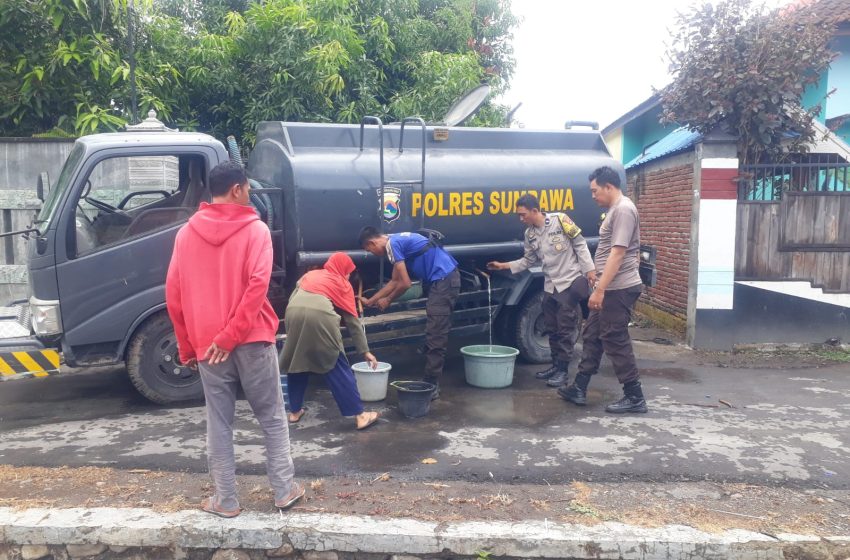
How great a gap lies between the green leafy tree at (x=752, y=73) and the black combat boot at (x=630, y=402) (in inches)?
145

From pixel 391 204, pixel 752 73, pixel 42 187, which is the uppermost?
pixel 752 73

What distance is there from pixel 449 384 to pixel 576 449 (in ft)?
6.44

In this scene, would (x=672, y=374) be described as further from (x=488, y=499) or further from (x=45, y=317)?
(x=45, y=317)

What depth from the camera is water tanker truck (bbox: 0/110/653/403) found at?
5125 mm

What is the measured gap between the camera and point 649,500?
3.76 metres

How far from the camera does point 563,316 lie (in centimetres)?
616

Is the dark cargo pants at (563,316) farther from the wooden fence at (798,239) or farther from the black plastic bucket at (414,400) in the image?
the wooden fence at (798,239)

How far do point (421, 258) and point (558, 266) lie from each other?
1.33 meters

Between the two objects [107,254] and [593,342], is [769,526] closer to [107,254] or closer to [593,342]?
[593,342]

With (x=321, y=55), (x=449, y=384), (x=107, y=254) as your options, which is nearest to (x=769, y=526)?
(x=449, y=384)

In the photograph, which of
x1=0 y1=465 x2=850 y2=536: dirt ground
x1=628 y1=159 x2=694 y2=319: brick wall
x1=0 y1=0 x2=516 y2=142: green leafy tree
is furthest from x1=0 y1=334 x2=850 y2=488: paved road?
x1=0 y1=0 x2=516 y2=142: green leafy tree

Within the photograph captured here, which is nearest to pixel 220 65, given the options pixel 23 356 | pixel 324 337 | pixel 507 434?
pixel 23 356

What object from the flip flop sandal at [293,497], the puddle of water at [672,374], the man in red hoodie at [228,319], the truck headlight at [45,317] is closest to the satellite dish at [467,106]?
the puddle of water at [672,374]

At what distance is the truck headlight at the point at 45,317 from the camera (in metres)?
5.02
